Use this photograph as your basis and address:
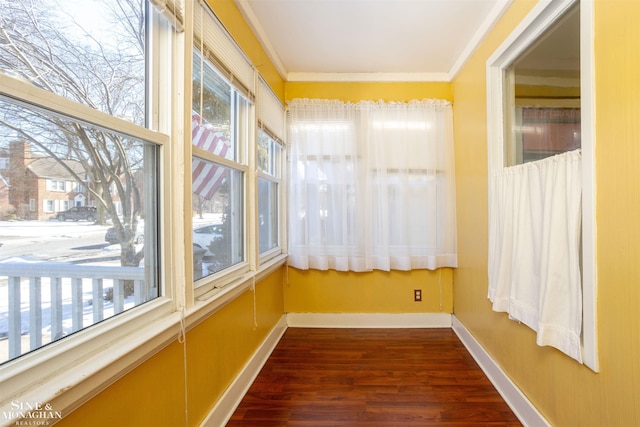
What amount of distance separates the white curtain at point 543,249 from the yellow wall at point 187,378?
1623 millimetres

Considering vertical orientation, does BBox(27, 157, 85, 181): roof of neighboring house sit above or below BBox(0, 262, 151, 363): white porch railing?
above

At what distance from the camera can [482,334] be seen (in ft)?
6.97

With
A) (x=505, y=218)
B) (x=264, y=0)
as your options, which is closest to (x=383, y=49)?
(x=264, y=0)

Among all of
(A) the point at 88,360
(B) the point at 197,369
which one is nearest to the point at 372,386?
(B) the point at 197,369

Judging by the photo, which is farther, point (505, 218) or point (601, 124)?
point (505, 218)

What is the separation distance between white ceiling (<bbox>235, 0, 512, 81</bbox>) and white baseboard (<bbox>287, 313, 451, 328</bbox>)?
2379 millimetres

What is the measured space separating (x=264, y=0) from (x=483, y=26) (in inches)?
61.6

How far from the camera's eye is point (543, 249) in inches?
53.6

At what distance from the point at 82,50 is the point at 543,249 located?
2.04m

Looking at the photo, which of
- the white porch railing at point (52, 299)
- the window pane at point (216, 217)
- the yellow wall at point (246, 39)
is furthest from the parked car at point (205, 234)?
the yellow wall at point (246, 39)

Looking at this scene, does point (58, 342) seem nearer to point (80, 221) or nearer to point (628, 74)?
point (80, 221)

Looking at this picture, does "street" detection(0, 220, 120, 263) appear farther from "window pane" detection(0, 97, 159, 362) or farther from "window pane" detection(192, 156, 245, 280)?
"window pane" detection(192, 156, 245, 280)

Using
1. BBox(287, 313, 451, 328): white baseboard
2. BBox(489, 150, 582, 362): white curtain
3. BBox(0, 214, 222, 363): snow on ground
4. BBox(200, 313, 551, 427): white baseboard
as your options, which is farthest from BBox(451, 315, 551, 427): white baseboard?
BBox(0, 214, 222, 363): snow on ground

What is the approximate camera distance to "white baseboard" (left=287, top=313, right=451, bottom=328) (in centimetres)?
278
